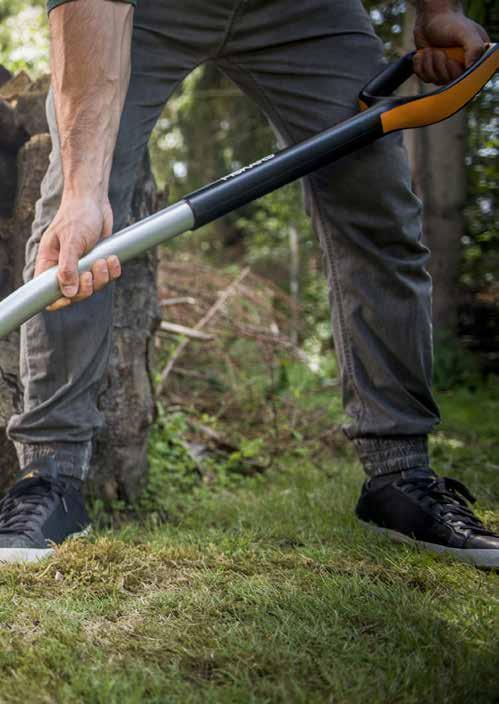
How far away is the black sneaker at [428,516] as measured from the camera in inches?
69.7

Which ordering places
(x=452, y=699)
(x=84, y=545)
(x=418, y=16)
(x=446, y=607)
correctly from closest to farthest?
(x=452, y=699), (x=446, y=607), (x=84, y=545), (x=418, y=16)

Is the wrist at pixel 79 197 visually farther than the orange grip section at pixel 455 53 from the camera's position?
No

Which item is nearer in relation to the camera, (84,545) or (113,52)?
(113,52)

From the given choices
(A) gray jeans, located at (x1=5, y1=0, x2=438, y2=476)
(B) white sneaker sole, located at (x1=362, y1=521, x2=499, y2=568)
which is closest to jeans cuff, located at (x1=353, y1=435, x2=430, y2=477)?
(A) gray jeans, located at (x1=5, y1=0, x2=438, y2=476)

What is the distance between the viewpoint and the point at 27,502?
1.85 m

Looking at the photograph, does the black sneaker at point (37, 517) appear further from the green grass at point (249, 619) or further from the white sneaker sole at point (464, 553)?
the white sneaker sole at point (464, 553)

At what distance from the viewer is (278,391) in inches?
171

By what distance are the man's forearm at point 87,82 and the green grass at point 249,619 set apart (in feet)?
2.76

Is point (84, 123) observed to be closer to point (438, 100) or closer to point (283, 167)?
point (283, 167)

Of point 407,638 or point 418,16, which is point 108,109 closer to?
point 418,16

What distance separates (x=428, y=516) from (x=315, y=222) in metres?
0.86

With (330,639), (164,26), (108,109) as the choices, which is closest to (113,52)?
(108,109)

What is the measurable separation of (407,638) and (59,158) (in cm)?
136

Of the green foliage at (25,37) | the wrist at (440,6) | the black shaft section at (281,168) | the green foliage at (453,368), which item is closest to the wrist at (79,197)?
the black shaft section at (281,168)
